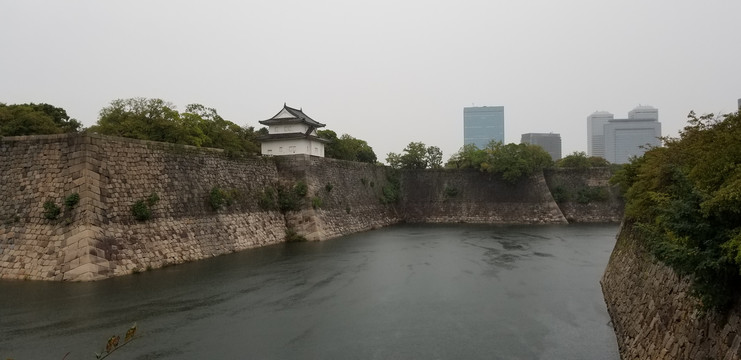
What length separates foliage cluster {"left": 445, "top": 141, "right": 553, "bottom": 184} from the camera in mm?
34719

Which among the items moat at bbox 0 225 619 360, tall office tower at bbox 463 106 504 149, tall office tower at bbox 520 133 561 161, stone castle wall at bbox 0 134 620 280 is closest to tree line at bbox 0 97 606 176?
stone castle wall at bbox 0 134 620 280

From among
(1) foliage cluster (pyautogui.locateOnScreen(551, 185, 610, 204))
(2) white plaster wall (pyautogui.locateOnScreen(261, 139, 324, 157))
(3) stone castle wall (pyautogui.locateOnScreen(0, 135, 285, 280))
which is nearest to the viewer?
(3) stone castle wall (pyautogui.locateOnScreen(0, 135, 285, 280))

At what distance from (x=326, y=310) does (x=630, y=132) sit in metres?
136

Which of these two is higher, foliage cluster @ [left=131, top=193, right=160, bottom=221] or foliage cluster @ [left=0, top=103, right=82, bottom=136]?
foliage cluster @ [left=0, top=103, right=82, bottom=136]

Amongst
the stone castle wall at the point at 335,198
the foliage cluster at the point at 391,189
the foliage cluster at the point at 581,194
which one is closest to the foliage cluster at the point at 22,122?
the stone castle wall at the point at 335,198

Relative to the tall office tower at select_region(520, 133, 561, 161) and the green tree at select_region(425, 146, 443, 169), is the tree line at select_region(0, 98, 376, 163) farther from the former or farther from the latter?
the tall office tower at select_region(520, 133, 561, 161)

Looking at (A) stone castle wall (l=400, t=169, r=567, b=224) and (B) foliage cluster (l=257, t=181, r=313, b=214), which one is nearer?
(B) foliage cluster (l=257, t=181, r=313, b=214)

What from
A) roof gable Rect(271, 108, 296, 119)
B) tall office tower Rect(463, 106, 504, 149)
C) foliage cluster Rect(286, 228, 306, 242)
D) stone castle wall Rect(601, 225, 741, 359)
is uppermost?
tall office tower Rect(463, 106, 504, 149)

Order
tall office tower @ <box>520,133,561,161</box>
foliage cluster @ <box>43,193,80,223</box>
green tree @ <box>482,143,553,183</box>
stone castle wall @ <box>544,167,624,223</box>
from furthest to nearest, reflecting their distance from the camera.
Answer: tall office tower @ <box>520,133,561,161</box>, green tree @ <box>482,143,553,183</box>, stone castle wall @ <box>544,167,624,223</box>, foliage cluster @ <box>43,193,80,223</box>

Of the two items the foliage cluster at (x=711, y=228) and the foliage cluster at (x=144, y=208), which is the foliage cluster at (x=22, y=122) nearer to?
the foliage cluster at (x=144, y=208)

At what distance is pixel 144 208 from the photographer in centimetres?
1484

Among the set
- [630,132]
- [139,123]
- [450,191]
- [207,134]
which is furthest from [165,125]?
[630,132]

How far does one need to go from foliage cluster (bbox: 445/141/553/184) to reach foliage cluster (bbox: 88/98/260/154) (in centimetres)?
1713

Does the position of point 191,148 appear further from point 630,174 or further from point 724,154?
point 724,154
